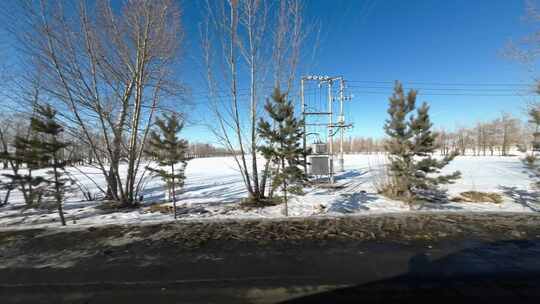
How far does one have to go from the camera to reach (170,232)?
4.61 meters

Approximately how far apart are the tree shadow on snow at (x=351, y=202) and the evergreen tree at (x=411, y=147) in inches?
53.4

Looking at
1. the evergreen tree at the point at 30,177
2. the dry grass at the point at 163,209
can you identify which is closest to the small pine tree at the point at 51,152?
the evergreen tree at the point at 30,177

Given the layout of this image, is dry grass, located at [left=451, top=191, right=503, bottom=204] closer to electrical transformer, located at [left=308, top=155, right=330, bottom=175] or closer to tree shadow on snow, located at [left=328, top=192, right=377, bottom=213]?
tree shadow on snow, located at [left=328, top=192, right=377, bottom=213]

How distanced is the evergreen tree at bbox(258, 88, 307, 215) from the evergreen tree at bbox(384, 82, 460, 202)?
10.4 feet

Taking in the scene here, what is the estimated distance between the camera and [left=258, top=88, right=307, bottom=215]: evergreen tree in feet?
19.9

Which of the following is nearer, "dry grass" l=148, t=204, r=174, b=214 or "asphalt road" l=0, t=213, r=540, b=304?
"asphalt road" l=0, t=213, r=540, b=304

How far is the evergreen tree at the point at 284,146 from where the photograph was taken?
6074 millimetres

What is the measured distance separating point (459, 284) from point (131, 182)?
31.5ft

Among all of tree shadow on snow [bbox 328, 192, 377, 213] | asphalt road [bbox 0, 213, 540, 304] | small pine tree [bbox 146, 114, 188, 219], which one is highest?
small pine tree [bbox 146, 114, 188, 219]

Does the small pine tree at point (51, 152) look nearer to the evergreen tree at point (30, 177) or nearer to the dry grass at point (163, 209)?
the evergreen tree at point (30, 177)

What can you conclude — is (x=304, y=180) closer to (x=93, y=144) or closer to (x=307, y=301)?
(x=307, y=301)

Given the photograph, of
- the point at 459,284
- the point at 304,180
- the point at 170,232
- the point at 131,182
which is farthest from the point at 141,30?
the point at 459,284

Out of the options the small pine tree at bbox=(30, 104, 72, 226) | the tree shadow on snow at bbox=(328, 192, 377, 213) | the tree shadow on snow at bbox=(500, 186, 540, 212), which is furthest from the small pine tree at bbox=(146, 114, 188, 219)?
the tree shadow on snow at bbox=(500, 186, 540, 212)

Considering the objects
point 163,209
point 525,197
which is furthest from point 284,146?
point 525,197
